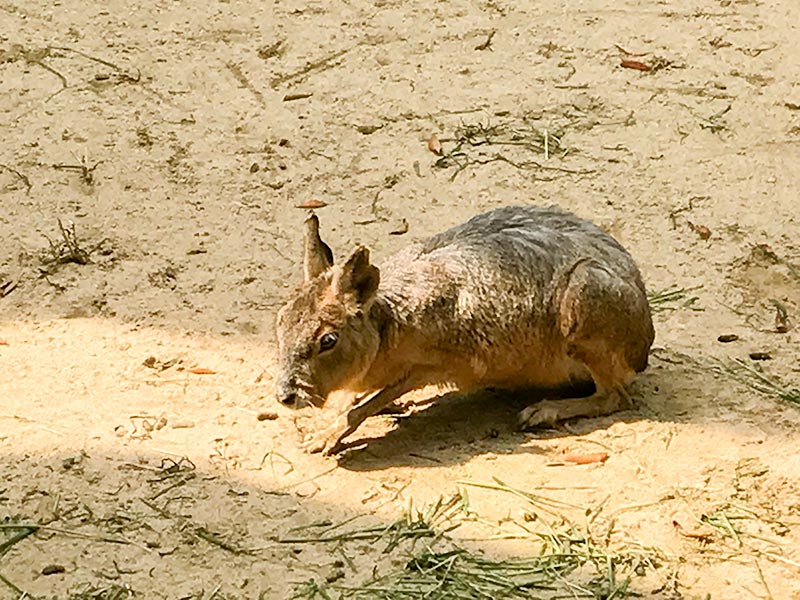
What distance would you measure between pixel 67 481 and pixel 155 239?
7.21 feet

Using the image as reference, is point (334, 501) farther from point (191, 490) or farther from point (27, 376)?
point (27, 376)

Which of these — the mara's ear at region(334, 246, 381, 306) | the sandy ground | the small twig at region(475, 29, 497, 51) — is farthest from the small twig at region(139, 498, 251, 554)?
the small twig at region(475, 29, 497, 51)

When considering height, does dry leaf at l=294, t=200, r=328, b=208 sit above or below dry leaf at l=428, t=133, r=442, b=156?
below

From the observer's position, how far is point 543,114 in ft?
26.0

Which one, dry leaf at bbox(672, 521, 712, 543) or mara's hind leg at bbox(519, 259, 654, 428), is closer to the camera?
dry leaf at bbox(672, 521, 712, 543)

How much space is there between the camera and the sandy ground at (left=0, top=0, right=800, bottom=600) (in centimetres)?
464

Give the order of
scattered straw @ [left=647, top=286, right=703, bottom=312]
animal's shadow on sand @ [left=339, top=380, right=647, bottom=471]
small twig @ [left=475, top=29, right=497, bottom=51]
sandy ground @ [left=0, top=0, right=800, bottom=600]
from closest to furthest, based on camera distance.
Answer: sandy ground @ [left=0, top=0, right=800, bottom=600] < animal's shadow on sand @ [left=339, top=380, right=647, bottom=471] < scattered straw @ [left=647, top=286, right=703, bottom=312] < small twig @ [left=475, top=29, right=497, bottom=51]

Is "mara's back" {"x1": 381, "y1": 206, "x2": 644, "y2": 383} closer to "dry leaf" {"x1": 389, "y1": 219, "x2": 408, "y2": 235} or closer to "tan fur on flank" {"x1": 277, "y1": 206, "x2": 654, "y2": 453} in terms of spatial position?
"tan fur on flank" {"x1": 277, "y1": 206, "x2": 654, "y2": 453}

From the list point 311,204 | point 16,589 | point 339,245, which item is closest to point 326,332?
point 16,589

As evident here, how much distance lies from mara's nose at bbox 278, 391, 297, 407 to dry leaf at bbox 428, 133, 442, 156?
2.98 metres

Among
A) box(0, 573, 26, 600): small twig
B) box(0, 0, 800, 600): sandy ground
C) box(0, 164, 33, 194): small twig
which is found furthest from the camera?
box(0, 164, 33, 194): small twig

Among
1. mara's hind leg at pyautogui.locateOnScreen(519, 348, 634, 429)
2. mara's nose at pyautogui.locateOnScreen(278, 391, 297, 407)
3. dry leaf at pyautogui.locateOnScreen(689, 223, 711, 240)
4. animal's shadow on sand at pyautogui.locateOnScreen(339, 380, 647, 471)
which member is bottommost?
animal's shadow on sand at pyautogui.locateOnScreen(339, 380, 647, 471)

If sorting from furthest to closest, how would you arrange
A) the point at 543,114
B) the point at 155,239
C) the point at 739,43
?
the point at 739,43
the point at 543,114
the point at 155,239

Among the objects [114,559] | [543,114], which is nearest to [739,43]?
[543,114]
